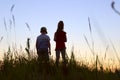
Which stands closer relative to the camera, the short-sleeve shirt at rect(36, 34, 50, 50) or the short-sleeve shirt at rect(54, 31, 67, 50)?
the short-sleeve shirt at rect(36, 34, 50, 50)

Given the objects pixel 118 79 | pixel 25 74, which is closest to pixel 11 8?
pixel 25 74

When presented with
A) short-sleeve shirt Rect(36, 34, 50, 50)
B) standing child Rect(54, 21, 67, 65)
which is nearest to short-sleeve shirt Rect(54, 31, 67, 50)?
standing child Rect(54, 21, 67, 65)

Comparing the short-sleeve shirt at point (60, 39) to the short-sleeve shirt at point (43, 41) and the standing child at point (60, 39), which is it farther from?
the short-sleeve shirt at point (43, 41)

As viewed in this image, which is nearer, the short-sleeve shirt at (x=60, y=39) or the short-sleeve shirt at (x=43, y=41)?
the short-sleeve shirt at (x=43, y=41)

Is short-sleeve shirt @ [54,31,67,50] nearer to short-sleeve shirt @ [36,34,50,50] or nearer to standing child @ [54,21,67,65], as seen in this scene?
standing child @ [54,21,67,65]

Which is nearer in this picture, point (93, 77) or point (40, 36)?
point (93, 77)

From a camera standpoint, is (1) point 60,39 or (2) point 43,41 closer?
(2) point 43,41

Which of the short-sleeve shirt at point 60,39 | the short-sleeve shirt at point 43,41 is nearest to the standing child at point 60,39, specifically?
the short-sleeve shirt at point 60,39

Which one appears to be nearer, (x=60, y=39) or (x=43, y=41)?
(x=43, y=41)

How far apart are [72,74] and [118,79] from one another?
0.88 metres

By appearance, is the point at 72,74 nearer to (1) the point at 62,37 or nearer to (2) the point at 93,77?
(2) the point at 93,77

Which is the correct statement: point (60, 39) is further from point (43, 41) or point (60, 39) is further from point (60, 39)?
point (43, 41)

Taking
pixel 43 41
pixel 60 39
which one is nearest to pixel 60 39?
pixel 60 39

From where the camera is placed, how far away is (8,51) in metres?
6.50
